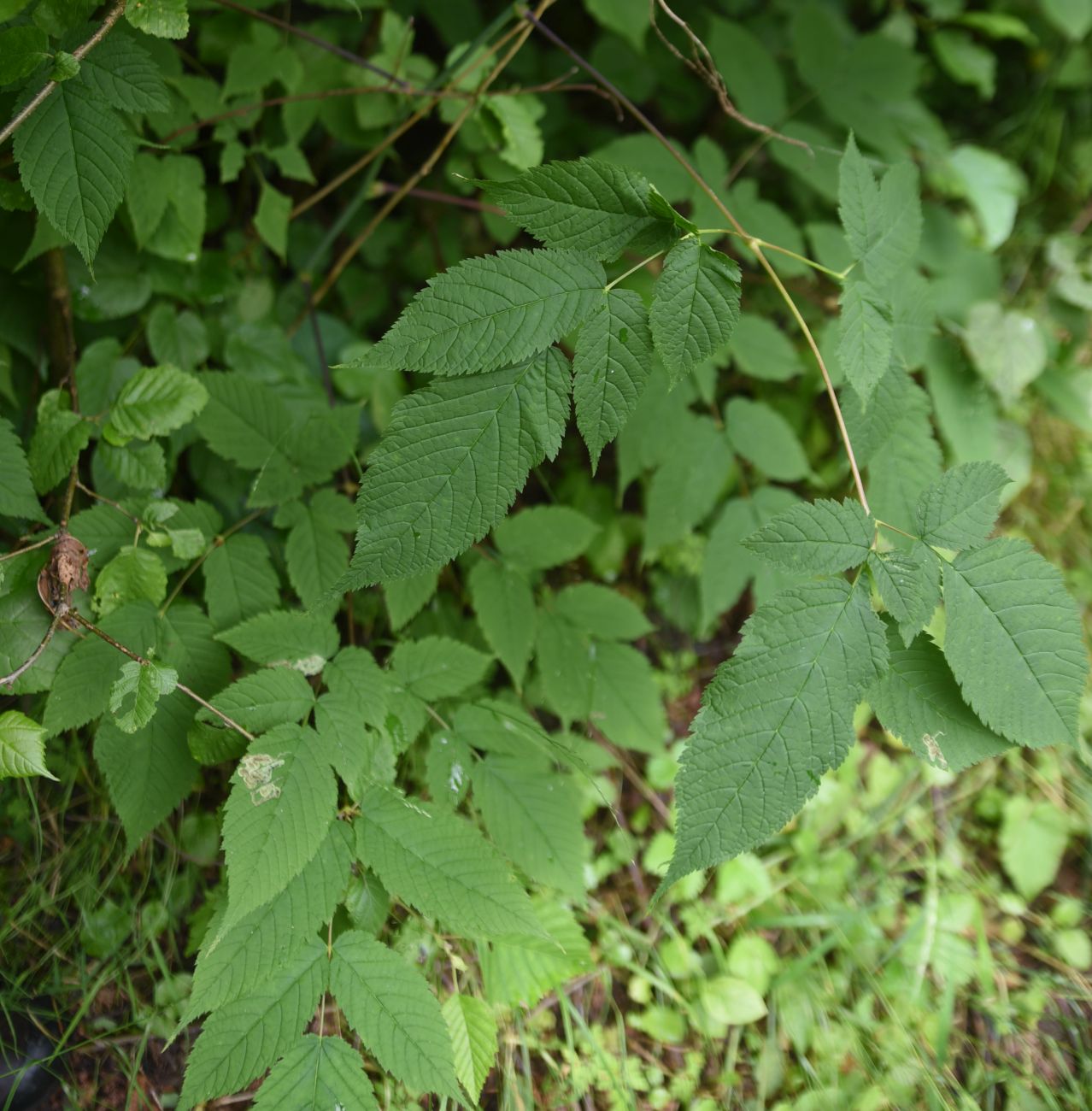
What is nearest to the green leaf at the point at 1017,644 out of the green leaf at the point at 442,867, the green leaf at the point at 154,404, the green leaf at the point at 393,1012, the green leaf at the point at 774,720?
the green leaf at the point at 774,720

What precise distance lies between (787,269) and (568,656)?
0.98 meters

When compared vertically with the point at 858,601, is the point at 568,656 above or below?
below

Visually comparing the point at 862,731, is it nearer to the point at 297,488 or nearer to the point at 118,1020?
the point at 297,488

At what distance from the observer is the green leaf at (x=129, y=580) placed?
132 centimetres

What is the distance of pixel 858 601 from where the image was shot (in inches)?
43.6

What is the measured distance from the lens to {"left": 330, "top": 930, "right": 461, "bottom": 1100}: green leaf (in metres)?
1.13

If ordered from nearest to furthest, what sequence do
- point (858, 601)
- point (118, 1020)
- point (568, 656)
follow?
point (858, 601) < point (118, 1020) < point (568, 656)

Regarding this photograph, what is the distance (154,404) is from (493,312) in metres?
0.73

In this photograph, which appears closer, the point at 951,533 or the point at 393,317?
the point at 951,533

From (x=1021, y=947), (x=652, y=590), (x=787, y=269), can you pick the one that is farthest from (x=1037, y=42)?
(x=1021, y=947)

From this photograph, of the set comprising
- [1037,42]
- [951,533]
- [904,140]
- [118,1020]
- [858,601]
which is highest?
[1037,42]

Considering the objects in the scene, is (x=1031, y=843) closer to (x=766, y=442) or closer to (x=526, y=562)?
(x=766, y=442)

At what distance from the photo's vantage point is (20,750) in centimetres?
106

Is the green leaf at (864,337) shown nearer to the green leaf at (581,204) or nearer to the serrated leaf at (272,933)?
the green leaf at (581,204)
